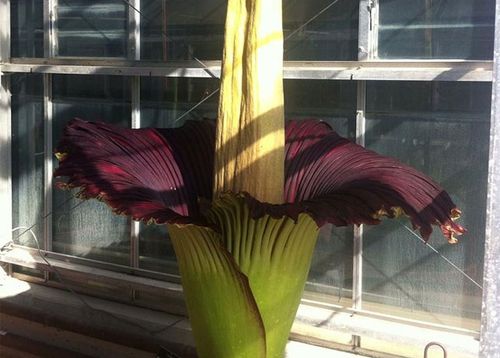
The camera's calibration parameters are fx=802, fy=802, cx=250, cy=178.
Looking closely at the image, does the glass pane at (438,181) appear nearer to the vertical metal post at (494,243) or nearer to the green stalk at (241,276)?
the green stalk at (241,276)

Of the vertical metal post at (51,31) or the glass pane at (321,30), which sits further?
the vertical metal post at (51,31)

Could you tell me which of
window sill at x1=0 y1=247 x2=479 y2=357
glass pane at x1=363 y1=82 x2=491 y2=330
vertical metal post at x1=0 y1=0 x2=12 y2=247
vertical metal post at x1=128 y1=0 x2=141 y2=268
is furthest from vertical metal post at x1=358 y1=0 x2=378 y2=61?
vertical metal post at x1=0 y1=0 x2=12 y2=247

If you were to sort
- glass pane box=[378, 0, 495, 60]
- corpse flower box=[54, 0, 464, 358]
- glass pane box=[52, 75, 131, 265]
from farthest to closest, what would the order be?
glass pane box=[52, 75, 131, 265]
glass pane box=[378, 0, 495, 60]
corpse flower box=[54, 0, 464, 358]

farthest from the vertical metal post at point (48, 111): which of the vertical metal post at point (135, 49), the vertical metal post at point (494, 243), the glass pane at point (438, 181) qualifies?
the vertical metal post at point (494, 243)

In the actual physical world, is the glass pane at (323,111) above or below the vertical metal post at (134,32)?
below

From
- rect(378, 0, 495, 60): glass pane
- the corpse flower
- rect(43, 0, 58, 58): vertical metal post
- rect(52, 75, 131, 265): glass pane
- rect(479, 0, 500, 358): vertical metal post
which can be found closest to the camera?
rect(479, 0, 500, 358): vertical metal post

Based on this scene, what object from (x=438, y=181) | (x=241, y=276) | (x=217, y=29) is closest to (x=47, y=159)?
(x=217, y=29)

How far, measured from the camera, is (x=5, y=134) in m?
3.93

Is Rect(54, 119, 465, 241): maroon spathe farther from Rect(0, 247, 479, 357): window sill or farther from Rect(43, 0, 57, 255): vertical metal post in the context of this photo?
Rect(43, 0, 57, 255): vertical metal post

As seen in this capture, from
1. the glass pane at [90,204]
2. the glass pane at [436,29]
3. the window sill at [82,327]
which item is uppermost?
the glass pane at [436,29]

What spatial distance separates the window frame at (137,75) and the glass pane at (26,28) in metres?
0.03

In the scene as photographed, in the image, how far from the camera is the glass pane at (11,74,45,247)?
384 centimetres

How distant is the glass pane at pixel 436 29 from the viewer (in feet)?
8.58

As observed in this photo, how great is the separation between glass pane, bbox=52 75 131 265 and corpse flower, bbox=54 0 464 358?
146 centimetres
